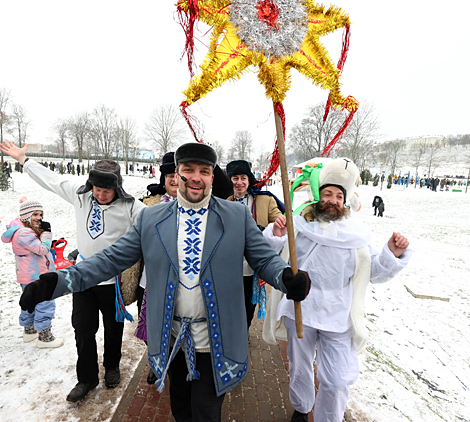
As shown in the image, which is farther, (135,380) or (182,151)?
(135,380)

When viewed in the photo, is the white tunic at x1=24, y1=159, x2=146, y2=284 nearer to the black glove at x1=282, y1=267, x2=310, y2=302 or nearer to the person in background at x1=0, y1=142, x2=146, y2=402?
the person in background at x1=0, y1=142, x2=146, y2=402

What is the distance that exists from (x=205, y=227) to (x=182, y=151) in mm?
529

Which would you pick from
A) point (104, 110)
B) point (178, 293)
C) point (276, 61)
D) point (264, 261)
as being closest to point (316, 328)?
point (264, 261)

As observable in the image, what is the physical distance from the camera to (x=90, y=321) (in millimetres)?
2637

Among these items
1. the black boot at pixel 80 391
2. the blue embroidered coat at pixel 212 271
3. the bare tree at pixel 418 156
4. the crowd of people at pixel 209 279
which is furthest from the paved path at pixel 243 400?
the bare tree at pixel 418 156

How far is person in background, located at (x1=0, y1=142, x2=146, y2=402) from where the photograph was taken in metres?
2.59

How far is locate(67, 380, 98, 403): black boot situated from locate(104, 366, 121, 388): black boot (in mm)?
115

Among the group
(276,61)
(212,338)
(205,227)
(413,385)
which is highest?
(276,61)

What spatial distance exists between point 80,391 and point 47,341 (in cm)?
117

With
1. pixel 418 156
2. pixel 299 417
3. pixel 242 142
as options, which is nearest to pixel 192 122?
pixel 299 417

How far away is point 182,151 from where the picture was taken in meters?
1.79

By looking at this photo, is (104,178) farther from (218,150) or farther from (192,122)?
(218,150)

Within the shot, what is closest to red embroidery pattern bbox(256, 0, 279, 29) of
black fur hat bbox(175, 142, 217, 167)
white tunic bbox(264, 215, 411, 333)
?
black fur hat bbox(175, 142, 217, 167)

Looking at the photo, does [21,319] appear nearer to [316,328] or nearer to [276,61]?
[316,328]
